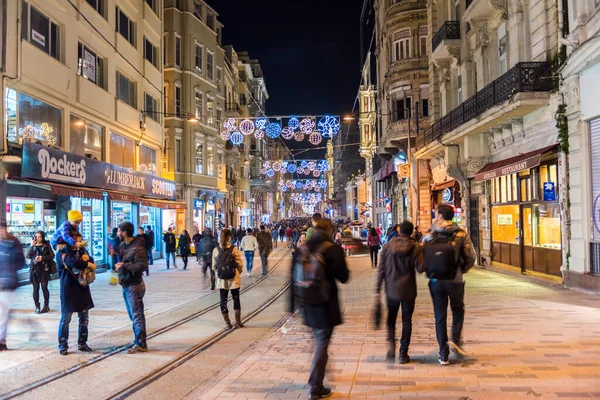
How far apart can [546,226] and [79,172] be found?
48.3 ft

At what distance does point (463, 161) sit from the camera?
2209cm

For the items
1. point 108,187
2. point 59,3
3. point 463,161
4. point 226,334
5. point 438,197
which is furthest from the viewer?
point 438,197

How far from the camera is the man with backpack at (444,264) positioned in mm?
6559

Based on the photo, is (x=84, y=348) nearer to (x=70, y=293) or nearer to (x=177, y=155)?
(x=70, y=293)

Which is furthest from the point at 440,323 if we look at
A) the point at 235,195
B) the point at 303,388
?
the point at 235,195

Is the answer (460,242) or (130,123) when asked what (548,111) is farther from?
(130,123)

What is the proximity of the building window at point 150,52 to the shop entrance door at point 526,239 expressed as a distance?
19578mm

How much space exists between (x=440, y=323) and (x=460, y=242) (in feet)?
3.35

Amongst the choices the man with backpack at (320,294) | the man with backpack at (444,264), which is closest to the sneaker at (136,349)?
the man with backpack at (320,294)

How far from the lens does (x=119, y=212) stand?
23.9 meters

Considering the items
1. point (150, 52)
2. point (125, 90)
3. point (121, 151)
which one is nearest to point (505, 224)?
point (121, 151)

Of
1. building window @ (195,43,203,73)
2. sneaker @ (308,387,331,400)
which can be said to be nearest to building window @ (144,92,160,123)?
building window @ (195,43,203,73)

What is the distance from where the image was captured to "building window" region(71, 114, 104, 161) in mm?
19609

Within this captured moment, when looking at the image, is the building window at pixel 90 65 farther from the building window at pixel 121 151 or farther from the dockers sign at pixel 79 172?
the dockers sign at pixel 79 172
